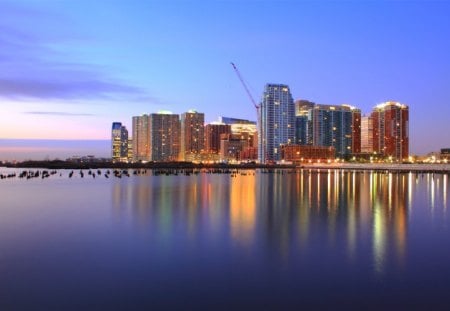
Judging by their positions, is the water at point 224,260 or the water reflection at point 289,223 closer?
the water at point 224,260

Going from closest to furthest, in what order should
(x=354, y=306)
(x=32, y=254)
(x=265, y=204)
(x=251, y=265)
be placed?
1. (x=354, y=306)
2. (x=251, y=265)
3. (x=32, y=254)
4. (x=265, y=204)

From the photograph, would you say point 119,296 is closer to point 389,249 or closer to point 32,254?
point 32,254

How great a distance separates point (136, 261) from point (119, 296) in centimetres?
434

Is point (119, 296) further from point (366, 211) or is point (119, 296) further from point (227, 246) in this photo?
point (366, 211)

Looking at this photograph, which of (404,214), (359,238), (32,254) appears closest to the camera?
(32,254)

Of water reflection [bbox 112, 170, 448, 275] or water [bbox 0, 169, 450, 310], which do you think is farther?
water reflection [bbox 112, 170, 448, 275]

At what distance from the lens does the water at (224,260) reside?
13609mm

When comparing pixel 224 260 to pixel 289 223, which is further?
pixel 289 223

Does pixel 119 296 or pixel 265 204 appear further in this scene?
pixel 265 204

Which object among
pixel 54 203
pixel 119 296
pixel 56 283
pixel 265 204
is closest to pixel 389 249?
pixel 119 296

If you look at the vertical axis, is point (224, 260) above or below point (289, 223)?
below

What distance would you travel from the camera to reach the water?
44.7 ft

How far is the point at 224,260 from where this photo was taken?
60.1 ft

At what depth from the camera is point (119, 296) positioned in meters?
13.8
